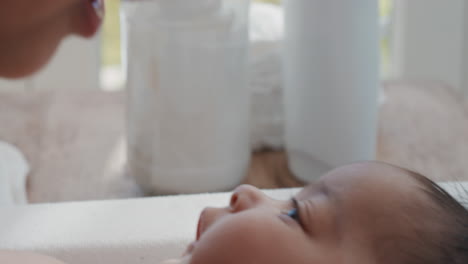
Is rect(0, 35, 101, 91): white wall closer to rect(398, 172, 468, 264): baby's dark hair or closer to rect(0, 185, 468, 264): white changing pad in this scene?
rect(0, 185, 468, 264): white changing pad

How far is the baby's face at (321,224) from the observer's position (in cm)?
41

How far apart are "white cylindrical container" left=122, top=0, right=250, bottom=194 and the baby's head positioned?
0.29 m

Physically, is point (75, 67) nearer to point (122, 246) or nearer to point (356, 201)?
point (122, 246)

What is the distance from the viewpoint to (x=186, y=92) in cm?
73

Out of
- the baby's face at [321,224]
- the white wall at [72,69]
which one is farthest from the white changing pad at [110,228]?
the white wall at [72,69]

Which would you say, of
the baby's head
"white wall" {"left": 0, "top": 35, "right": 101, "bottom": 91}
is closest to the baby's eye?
the baby's head

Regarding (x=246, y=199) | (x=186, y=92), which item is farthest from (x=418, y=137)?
(x=246, y=199)

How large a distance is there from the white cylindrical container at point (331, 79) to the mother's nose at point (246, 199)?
0.31m

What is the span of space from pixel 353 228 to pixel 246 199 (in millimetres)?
81

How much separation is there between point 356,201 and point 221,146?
0.34 m

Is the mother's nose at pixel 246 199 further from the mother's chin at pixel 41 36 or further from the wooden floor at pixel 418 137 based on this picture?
the wooden floor at pixel 418 137

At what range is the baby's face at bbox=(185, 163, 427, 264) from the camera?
413mm

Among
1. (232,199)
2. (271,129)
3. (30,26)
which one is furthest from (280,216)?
(271,129)

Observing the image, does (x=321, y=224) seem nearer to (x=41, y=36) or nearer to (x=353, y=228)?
(x=353, y=228)
